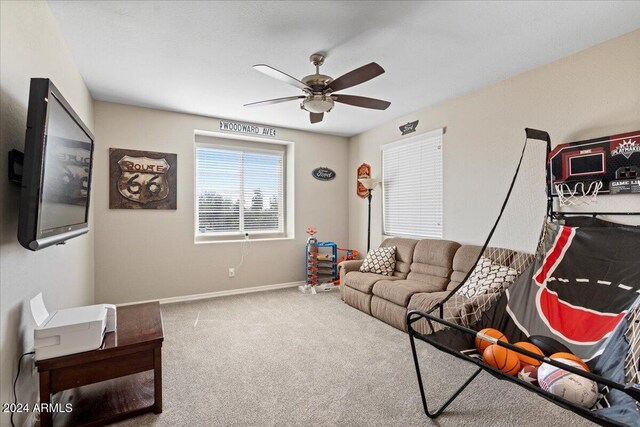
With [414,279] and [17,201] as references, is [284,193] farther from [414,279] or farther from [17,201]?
[17,201]

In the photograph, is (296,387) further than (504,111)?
No

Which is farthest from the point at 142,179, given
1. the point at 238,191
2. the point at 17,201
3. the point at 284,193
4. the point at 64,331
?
the point at 64,331

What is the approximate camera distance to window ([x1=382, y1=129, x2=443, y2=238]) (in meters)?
4.11

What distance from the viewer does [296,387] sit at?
218cm

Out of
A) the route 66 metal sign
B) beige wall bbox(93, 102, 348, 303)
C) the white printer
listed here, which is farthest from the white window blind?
the white printer

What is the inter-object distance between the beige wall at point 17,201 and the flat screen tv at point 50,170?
0.17 metres

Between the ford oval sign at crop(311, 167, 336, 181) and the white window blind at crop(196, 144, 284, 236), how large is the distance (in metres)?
0.61

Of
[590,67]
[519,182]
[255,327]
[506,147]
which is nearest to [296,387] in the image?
[255,327]

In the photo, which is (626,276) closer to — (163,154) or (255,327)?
(255,327)

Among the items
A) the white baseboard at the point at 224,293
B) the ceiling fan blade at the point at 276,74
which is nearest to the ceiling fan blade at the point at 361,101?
the ceiling fan blade at the point at 276,74

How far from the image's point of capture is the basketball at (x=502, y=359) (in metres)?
1.75

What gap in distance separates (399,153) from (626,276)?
10.2 ft

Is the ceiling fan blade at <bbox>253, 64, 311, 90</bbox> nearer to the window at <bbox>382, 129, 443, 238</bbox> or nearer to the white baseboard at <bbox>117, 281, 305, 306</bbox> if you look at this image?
the window at <bbox>382, 129, 443, 238</bbox>

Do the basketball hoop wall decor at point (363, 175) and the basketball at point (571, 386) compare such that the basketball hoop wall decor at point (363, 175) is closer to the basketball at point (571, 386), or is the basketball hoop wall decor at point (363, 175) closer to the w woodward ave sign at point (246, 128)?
the w woodward ave sign at point (246, 128)
